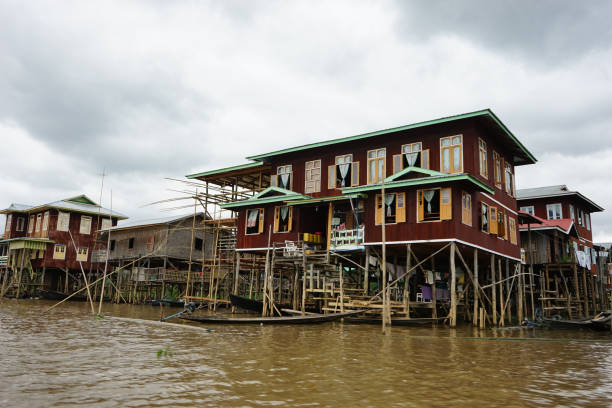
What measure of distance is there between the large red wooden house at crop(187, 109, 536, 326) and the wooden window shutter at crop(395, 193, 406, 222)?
5 centimetres

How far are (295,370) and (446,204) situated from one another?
1407cm

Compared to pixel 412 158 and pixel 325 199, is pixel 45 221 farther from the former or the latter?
pixel 412 158

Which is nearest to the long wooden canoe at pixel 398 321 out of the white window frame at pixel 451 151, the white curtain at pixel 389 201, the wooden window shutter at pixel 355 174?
the white curtain at pixel 389 201

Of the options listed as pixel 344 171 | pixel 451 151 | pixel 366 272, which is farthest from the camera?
pixel 344 171

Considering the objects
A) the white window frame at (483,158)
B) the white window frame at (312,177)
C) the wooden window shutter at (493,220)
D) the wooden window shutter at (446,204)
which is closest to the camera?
the wooden window shutter at (446,204)

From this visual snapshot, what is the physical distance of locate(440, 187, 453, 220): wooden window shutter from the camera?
22109 mm

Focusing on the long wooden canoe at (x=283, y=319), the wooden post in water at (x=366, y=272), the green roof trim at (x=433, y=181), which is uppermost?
the green roof trim at (x=433, y=181)

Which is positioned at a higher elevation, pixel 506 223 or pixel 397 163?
pixel 397 163

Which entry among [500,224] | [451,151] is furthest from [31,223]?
[500,224]

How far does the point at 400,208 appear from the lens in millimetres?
23531

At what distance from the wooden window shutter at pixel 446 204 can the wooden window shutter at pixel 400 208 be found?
1.82 m

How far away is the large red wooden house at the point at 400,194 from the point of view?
22906 mm

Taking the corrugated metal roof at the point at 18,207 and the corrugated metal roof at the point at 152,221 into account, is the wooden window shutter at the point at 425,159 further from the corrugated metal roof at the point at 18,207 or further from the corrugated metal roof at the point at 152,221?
the corrugated metal roof at the point at 18,207

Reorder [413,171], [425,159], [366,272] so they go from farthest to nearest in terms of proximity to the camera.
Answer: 1. [425,159]
2. [366,272]
3. [413,171]
